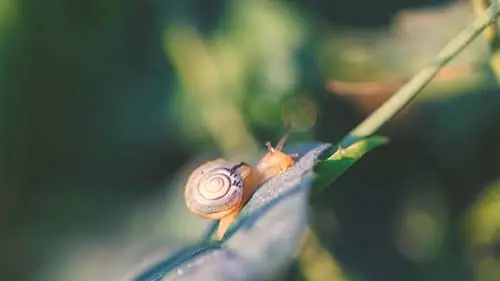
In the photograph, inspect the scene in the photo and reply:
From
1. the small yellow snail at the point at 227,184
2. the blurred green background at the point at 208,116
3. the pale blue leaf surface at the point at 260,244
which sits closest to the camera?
the pale blue leaf surface at the point at 260,244

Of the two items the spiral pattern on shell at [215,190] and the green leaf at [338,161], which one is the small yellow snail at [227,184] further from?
the green leaf at [338,161]

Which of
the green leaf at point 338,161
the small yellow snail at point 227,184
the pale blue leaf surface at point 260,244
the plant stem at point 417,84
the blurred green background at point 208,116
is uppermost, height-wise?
the blurred green background at point 208,116

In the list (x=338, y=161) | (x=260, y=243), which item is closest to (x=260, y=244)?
(x=260, y=243)

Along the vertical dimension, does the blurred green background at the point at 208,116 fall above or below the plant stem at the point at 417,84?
above

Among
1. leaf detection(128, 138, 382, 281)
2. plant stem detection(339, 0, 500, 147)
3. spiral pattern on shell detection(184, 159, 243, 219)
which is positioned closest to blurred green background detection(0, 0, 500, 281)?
spiral pattern on shell detection(184, 159, 243, 219)

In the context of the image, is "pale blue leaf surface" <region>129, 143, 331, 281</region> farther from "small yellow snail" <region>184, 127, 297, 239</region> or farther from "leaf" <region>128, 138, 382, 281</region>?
"small yellow snail" <region>184, 127, 297, 239</region>

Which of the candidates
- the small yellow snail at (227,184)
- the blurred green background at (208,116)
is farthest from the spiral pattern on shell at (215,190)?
the blurred green background at (208,116)

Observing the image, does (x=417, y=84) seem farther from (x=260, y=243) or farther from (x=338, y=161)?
(x=260, y=243)
